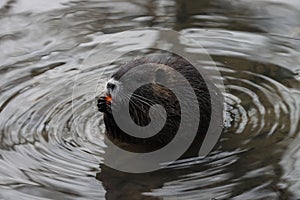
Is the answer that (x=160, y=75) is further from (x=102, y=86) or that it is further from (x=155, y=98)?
(x=102, y=86)

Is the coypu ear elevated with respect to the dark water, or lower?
elevated

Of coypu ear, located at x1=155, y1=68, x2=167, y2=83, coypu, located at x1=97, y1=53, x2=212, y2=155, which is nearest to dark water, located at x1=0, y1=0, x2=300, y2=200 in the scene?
coypu, located at x1=97, y1=53, x2=212, y2=155

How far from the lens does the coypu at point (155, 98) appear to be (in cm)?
493

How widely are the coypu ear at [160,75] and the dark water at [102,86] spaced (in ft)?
1.85

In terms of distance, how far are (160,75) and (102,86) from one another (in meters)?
1.03

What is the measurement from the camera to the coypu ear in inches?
199

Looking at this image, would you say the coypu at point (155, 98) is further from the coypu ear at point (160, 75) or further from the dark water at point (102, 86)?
the dark water at point (102, 86)

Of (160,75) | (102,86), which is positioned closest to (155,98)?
(160,75)

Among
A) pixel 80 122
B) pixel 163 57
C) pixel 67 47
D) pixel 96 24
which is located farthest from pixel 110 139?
pixel 96 24

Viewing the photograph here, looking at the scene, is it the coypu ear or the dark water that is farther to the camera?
the coypu ear

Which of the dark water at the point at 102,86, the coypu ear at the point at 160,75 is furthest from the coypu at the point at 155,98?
the dark water at the point at 102,86

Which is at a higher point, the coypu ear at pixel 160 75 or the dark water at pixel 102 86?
the coypu ear at pixel 160 75

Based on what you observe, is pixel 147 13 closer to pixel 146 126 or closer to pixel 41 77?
pixel 41 77

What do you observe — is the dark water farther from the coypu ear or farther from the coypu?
the coypu ear
